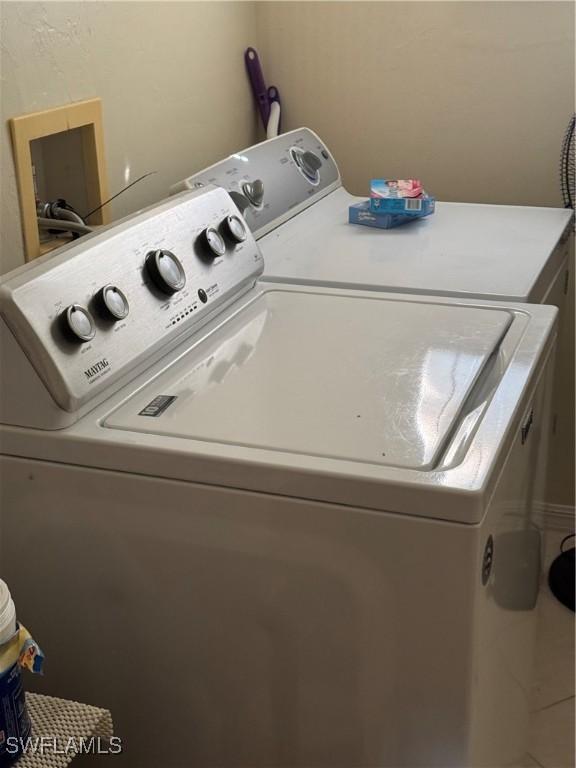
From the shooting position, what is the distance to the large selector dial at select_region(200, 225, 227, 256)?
4.87 ft

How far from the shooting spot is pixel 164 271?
135 cm

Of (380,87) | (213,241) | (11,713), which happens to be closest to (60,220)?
(213,241)

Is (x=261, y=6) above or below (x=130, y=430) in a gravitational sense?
above

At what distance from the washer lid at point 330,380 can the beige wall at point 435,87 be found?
95 centimetres

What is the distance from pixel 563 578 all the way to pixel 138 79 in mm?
1532

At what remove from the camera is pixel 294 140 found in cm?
216

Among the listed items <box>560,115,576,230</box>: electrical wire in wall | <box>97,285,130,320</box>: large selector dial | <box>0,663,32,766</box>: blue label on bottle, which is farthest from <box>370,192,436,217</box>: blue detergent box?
<box>0,663,32,766</box>: blue label on bottle

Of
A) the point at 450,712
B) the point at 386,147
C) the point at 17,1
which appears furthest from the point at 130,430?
the point at 386,147

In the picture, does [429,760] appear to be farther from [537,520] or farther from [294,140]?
[294,140]

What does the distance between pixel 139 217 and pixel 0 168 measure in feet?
0.77

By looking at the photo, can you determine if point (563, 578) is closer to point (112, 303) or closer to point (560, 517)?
point (560, 517)

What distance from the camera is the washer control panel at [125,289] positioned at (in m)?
1.14

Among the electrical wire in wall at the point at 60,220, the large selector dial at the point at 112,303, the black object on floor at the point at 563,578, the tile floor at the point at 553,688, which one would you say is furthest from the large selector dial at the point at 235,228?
the black object on floor at the point at 563,578

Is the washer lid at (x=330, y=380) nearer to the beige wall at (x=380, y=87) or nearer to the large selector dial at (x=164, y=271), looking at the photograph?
the large selector dial at (x=164, y=271)
